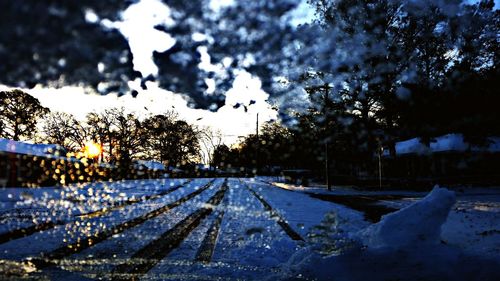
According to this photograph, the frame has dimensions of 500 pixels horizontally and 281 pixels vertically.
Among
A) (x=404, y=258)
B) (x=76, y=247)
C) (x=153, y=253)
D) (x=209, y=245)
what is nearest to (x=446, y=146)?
(x=209, y=245)

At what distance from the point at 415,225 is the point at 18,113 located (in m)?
53.5

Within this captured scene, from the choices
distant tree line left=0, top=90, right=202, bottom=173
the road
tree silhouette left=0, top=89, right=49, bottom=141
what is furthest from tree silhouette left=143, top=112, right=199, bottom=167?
the road

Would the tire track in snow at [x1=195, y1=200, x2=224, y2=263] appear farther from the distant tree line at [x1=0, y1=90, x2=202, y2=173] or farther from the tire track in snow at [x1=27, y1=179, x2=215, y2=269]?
the distant tree line at [x1=0, y1=90, x2=202, y2=173]

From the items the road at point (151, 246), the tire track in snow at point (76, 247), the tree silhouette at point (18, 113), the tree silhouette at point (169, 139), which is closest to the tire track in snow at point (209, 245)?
the road at point (151, 246)

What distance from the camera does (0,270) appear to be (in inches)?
185

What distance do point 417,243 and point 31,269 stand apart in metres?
4.79

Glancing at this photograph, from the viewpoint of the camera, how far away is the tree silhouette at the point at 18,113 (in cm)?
4647

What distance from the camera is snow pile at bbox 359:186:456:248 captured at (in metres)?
4.73

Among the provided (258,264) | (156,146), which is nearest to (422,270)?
(258,264)

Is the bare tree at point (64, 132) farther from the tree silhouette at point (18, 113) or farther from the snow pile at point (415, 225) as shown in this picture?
the snow pile at point (415, 225)

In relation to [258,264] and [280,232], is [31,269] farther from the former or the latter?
[280,232]

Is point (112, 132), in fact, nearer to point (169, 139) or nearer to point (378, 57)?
point (169, 139)

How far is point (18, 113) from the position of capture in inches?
1886

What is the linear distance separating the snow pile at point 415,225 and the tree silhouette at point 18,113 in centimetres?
5175
